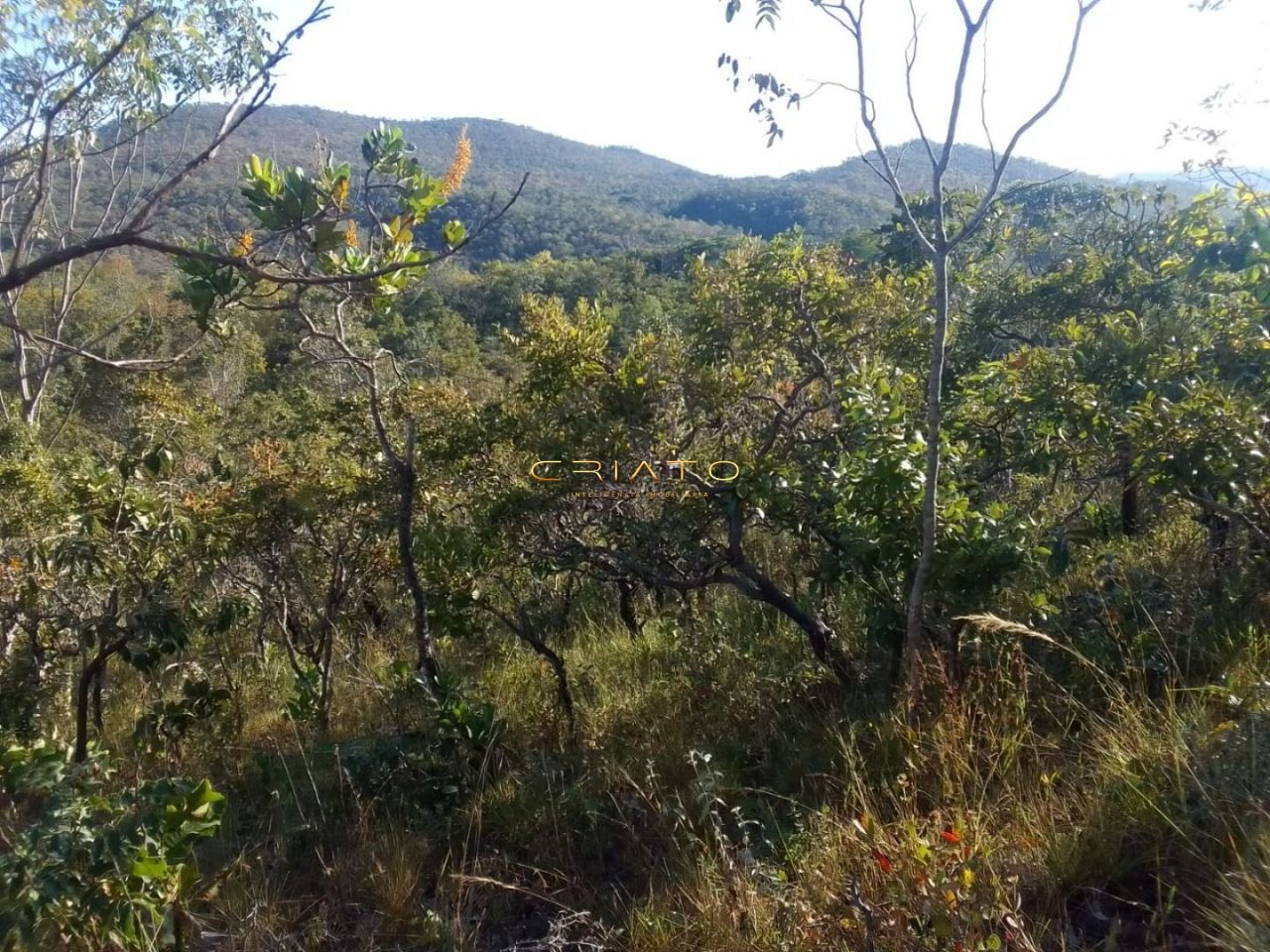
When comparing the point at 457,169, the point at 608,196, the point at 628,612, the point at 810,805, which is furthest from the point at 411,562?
the point at 608,196

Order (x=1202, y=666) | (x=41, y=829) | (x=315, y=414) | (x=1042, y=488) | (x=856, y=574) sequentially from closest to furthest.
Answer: (x=41, y=829)
(x=1202, y=666)
(x=856, y=574)
(x=1042, y=488)
(x=315, y=414)

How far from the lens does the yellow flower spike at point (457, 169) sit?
298cm

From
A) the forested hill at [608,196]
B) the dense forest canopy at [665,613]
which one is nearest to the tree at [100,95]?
the dense forest canopy at [665,613]

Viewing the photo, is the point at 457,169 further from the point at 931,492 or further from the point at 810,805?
the point at 810,805

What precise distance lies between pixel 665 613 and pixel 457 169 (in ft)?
7.93

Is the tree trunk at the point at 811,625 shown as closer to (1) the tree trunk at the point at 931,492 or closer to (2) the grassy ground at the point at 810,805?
(2) the grassy ground at the point at 810,805

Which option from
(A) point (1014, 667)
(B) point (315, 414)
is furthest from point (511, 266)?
(A) point (1014, 667)

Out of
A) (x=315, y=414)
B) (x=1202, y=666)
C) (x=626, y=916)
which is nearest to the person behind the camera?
(x=626, y=916)

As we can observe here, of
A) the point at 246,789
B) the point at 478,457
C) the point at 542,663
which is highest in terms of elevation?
the point at 478,457

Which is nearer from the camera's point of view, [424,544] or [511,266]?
[424,544]

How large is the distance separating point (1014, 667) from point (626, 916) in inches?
56.6

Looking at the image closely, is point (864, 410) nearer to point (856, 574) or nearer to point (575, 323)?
point (856, 574)

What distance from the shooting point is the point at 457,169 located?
326 cm

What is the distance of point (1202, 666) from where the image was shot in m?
2.60
